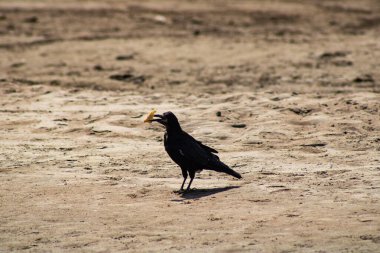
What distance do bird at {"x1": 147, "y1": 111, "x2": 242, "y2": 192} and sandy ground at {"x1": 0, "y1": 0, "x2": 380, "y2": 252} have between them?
254 mm

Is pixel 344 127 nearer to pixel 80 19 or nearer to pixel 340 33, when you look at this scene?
pixel 340 33

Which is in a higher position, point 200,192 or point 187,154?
point 187,154

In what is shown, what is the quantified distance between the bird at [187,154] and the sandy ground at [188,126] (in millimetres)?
254

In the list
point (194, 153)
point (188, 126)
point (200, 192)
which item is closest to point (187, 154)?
point (194, 153)

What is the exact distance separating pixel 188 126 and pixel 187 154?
3157 millimetres

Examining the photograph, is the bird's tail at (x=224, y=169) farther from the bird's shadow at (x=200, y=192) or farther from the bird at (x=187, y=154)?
the bird's shadow at (x=200, y=192)

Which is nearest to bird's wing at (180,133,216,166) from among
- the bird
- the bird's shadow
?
the bird

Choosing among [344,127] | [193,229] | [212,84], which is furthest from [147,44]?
[193,229]

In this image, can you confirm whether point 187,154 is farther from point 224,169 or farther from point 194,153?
point 224,169

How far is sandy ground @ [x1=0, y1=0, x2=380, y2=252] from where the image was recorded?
8.30m

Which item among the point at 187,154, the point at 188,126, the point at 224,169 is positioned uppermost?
the point at 187,154

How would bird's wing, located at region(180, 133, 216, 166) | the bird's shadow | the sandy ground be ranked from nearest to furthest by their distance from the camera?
the sandy ground → the bird's shadow → bird's wing, located at region(180, 133, 216, 166)

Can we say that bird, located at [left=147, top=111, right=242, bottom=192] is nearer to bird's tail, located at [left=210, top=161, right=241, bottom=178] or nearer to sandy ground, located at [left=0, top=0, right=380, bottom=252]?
bird's tail, located at [left=210, top=161, right=241, bottom=178]

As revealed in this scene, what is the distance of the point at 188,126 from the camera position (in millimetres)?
12758
